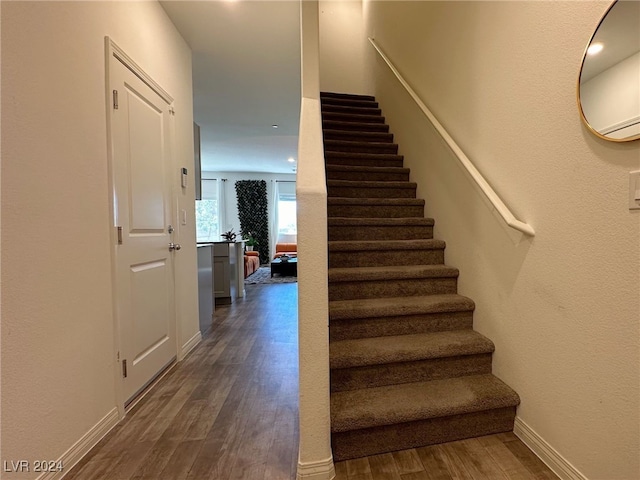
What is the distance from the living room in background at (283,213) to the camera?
901 cm

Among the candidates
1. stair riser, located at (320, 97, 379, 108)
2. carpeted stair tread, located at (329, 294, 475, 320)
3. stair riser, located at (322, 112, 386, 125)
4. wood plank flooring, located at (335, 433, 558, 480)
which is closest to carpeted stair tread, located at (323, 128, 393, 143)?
stair riser, located at (322, 112, 386, 125)

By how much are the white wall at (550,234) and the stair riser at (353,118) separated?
1.62 m

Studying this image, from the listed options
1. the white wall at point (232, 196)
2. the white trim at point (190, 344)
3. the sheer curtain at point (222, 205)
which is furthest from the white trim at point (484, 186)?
the sheer curtain at point (222, 205)

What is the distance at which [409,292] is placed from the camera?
1.93 m

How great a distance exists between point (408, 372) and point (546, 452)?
2.03 ft

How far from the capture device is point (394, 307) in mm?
1704

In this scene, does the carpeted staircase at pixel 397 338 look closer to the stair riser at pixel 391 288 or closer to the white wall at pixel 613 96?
the stair riser at pixel 391 288

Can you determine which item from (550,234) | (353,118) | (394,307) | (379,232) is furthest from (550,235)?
(353,118)

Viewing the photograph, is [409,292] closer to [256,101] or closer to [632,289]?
[632,289]

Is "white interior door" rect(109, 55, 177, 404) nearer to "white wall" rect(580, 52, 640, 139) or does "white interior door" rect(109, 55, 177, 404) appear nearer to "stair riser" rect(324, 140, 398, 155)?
"stair riser" rect(324, 140, 398, 155)

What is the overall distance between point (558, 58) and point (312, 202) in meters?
1.14

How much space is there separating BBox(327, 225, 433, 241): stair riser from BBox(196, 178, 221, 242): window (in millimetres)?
7201

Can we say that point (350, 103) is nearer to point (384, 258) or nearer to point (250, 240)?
point (384, 258)

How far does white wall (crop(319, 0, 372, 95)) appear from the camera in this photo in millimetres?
5047
